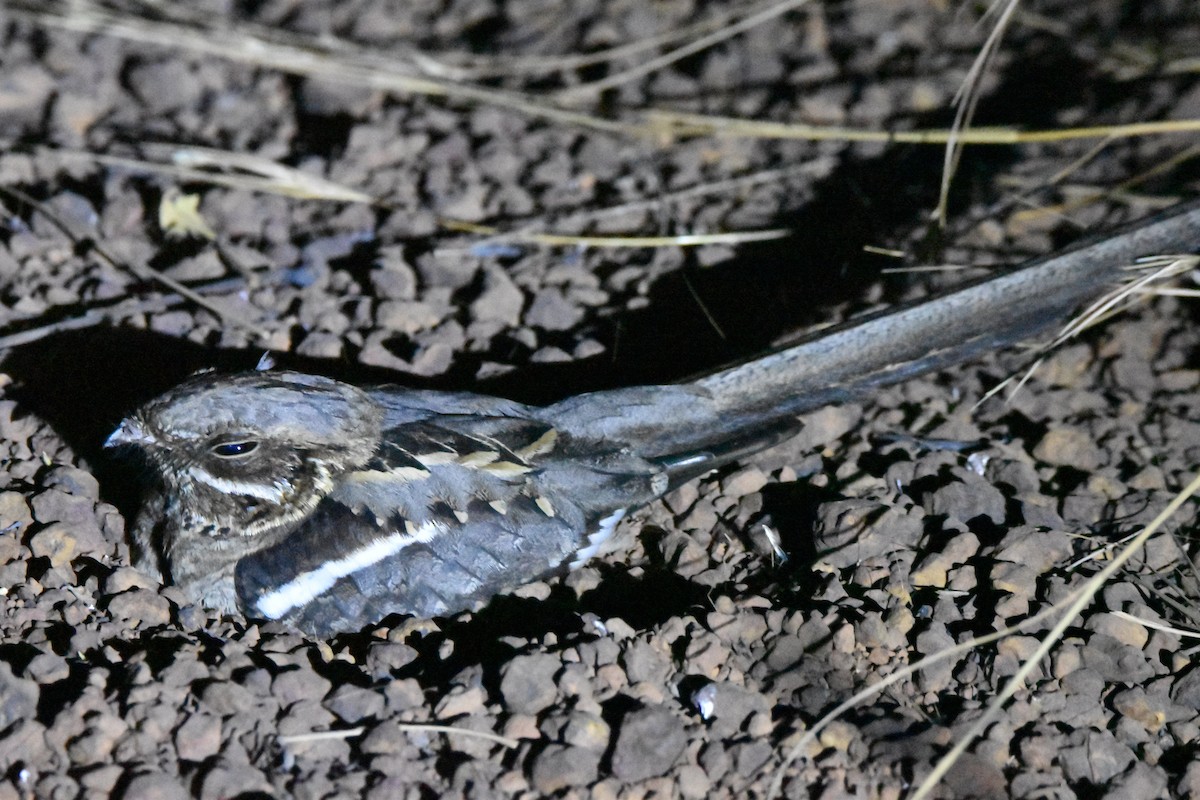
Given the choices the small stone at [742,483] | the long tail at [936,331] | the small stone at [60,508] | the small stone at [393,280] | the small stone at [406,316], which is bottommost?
the small stone at [60,508]

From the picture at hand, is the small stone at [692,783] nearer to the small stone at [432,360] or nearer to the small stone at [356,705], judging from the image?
the small stone at [356,705]

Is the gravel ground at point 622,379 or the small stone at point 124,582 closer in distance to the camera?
the gravel ground at point 622,379

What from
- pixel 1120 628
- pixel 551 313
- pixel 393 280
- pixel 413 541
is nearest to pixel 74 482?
pixel 413 541

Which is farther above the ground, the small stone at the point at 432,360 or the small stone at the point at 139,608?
the small stone at the point at 432,360

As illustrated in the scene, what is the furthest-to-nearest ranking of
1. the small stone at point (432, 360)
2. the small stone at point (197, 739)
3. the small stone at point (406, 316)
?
the small stone at point (406, 316)
the small stone at point (432, 360)
the small stone at point (197, 739)

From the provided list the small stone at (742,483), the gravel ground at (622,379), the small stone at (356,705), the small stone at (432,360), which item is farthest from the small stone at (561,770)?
the small stone at (432,360)

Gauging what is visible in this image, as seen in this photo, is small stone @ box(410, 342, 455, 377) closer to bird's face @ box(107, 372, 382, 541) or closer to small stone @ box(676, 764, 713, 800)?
bird's face @ box(107, 372, 382, 541)

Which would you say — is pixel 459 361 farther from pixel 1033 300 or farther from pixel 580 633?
pixel 1033 300
